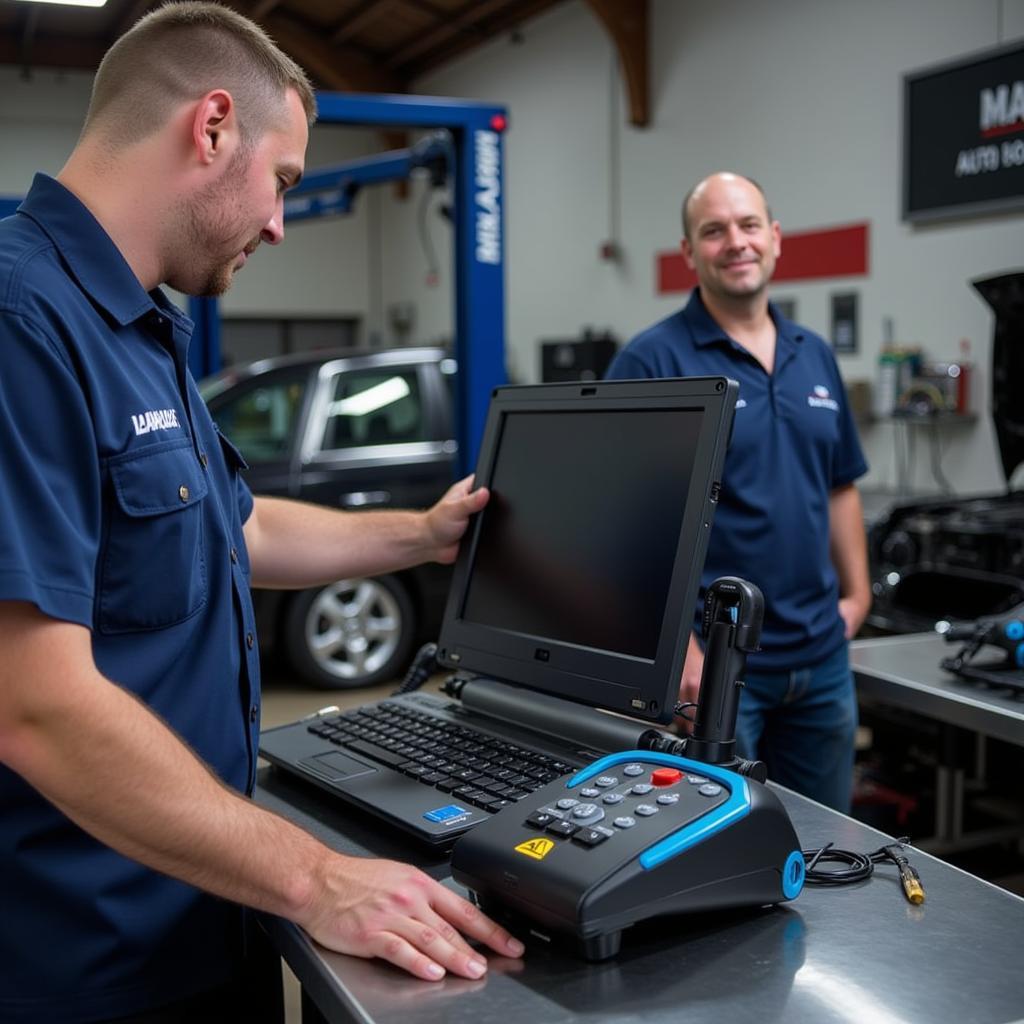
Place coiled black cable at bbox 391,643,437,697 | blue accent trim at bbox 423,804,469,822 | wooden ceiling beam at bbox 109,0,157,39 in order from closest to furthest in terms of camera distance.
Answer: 1. blue accent trim at bbox 423,804,469,822
2. coiled black cable at bbox 391,643,437,697
3. wooden ceiling beam at bbox 109,0,157,39

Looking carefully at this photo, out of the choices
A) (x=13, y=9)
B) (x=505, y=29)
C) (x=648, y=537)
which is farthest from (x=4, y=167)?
(x=648, y=537)

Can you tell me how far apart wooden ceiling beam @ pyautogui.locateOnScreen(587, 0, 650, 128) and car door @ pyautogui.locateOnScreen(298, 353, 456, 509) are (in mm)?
3247

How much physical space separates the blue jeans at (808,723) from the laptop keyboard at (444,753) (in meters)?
0.99

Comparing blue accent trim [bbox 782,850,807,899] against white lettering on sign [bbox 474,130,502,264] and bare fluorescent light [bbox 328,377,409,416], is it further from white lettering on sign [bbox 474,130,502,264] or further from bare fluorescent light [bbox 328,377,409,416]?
bare fluorescent light [bbox 328,377,409,416]

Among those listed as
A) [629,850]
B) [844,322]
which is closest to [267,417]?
[844,322]

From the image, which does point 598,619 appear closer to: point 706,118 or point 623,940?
point 623,940

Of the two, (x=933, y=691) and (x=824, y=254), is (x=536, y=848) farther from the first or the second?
(x=824, y=254)

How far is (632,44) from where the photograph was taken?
750cm

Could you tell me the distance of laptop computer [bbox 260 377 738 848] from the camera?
1157mm

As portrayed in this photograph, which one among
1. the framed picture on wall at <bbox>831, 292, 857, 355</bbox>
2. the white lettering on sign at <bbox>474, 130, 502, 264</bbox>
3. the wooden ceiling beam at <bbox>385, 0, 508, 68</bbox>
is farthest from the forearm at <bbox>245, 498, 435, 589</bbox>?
the wooden ceiling beam at <bbox>385, 0, 508, 68</bbox>

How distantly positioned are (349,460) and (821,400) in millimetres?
3045

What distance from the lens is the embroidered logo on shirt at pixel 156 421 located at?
3.53 feet

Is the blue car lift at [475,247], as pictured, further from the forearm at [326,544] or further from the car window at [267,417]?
the forearm at [326,544]

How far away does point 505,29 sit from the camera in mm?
9383
